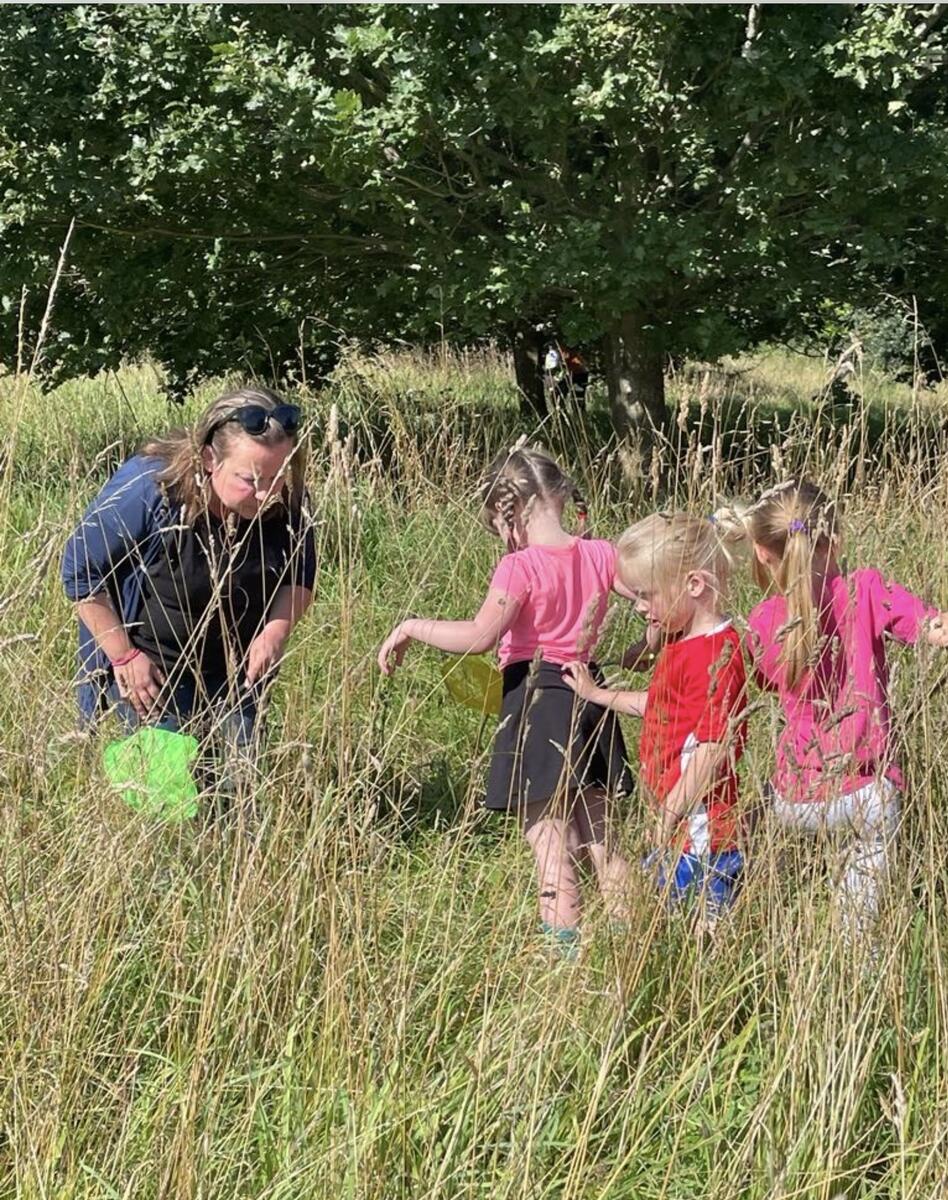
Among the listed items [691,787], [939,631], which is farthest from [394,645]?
[939,631]

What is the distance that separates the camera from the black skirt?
2.80 metres

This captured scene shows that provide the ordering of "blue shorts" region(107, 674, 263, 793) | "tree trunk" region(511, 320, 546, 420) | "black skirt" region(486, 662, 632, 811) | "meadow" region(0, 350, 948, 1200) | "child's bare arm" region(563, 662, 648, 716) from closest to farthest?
"meadow" region(0, 350, 948, 1200) → "blue shorts" region(107, 674, 263, 793) → "child's bare arm" region(563, 662, 648, 716) → "black skirt" region(486, 662, 632, 811) → "tree trunk" region(511, 320, 546, 420)

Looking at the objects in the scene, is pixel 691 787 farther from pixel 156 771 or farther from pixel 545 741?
pixel 156 771

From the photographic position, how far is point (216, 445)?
2.99 metres

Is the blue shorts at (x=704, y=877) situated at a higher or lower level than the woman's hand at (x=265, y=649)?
lower

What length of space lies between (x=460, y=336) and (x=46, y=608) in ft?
13.4

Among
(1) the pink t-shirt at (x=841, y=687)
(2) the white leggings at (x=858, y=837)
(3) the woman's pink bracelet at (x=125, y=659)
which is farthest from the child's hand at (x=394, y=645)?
(2) the white leggings at (x=858, y=837)

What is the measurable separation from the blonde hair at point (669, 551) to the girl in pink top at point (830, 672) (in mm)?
106

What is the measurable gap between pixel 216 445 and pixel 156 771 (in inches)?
34.6

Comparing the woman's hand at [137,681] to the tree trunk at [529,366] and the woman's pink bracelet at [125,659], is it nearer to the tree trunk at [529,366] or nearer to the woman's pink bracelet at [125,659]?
the woman's pink bracelet at [125,659]

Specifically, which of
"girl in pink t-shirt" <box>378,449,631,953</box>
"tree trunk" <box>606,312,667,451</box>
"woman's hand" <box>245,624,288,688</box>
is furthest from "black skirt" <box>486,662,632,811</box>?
"tree trunk" <box>606,312,667,451</box>

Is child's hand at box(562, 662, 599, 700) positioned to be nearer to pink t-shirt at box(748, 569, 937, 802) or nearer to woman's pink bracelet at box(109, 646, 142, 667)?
pink t-shirt at box(748, 569, 937, 802)

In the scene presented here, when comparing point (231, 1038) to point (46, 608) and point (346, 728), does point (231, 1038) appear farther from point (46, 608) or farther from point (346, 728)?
point (46, 608)

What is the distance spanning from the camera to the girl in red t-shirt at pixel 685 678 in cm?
240
